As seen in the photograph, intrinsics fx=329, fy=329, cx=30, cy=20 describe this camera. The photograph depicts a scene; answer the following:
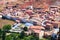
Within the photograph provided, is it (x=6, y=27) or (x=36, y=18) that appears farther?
(x=36, y=18)

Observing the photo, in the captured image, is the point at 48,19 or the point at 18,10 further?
the point at 18,10

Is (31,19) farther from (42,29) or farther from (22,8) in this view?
(22,8)

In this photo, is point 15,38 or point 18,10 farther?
point 18,10

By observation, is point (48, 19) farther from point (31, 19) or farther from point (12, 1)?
point (12, 1)

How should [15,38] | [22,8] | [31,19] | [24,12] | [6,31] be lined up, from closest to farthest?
[15,38] < [6,31] < [31,19] < [24,12] < [22,8]

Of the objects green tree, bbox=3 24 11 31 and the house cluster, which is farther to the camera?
the house cluster

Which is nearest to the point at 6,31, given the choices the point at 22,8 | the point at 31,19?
the point at 31,19

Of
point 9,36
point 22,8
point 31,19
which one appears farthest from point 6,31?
point 22,8

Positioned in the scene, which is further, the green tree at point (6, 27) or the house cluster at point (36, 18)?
the house cluster at point (36, 18)

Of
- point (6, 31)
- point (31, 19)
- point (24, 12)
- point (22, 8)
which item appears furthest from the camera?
point (22, 8)
